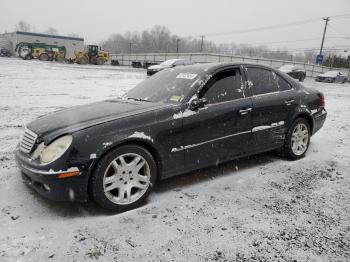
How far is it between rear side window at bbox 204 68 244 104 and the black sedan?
0.5 inches

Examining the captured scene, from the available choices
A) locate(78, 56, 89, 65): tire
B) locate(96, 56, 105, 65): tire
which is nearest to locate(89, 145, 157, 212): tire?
locate(78, 56, 89, 65): tire

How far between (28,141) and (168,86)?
179cm

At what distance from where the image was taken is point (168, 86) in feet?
13.1

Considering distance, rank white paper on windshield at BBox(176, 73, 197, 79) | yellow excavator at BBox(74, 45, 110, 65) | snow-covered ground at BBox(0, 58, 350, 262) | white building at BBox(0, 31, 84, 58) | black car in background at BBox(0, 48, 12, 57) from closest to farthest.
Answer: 1. snow-covered ground at BBox(0, 58, 350, 262)
2. white paper on windshield at BBox(176, 73, 197, 79)
3. yellow excavator at BBox(74, 45, 110, 65)
4. white building at BBox(0, 31, 84, 58)
5. black car in background at BBox(0, 48, 12, 57)

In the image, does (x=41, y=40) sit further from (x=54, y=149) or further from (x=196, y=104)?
(x=54, y=149)

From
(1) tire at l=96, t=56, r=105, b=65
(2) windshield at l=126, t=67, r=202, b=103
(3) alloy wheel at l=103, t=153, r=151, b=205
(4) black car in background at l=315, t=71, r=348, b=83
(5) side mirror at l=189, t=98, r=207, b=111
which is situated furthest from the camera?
(1) tire at l=96, t=56, r=105, b=65

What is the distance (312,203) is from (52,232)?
274 cm

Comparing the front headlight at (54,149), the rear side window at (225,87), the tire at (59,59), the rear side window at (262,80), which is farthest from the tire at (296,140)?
the tire at (59,59)

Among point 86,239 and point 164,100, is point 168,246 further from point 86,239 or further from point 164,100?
point 164,100

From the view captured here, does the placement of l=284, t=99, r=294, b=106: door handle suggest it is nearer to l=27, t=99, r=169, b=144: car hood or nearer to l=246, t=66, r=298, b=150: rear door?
l=246, t=66, r=298, b=150: rear door

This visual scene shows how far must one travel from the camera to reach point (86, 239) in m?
2.67

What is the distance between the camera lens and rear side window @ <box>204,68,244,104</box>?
3.77 metres

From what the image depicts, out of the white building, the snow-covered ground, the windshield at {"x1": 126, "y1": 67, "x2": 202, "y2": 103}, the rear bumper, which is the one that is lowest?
the snow-covered ground

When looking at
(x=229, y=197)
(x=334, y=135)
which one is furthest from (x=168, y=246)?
(x=334, y=135)
